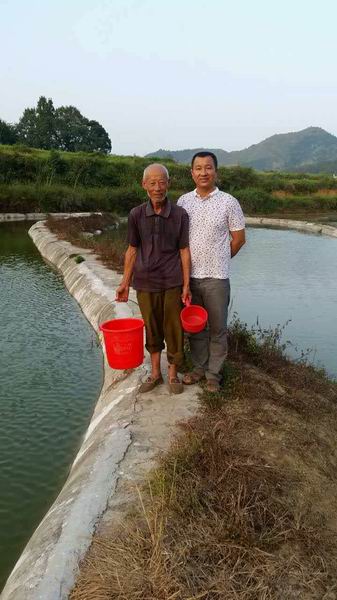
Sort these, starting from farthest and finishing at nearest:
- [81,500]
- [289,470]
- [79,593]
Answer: [289,470] → [81,500] → [79,593]

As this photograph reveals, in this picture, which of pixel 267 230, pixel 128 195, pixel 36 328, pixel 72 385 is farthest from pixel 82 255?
pixel 128 195

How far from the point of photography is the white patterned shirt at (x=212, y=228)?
4.57m

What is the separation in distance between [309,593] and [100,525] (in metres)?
1.32

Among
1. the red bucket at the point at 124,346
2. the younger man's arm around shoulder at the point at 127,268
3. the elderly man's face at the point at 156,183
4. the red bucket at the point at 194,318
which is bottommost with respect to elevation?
the red bucket at the point at 124,346

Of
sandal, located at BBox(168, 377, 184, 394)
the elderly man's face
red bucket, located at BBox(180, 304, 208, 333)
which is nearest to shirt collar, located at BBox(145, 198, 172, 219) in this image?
the elderly man's face

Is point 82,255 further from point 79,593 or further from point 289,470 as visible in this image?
point 79,593

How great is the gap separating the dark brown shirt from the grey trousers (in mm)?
274

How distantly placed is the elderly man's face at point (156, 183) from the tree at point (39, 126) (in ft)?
234

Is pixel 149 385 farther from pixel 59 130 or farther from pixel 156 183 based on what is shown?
pixel 59 130

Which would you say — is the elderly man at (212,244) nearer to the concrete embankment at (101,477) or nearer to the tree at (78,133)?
the concrete embankment at (101,477)

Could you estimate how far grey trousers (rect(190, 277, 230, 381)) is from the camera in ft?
15.7

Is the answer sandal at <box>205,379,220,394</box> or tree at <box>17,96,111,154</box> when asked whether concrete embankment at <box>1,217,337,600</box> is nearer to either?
sandal at <box>205,379,220,394</box>

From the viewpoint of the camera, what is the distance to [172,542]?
9.19 ft

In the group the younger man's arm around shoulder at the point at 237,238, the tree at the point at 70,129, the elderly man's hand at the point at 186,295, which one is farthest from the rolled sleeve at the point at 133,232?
the tree at the point at 70,129
